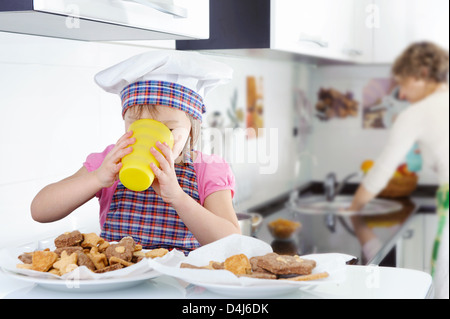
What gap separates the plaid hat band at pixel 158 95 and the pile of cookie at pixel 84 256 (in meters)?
0.27

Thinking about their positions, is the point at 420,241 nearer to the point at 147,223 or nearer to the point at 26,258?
the point at 147,223

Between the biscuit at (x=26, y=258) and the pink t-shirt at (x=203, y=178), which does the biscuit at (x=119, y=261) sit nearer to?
the biscuit at (x=26, y=258)

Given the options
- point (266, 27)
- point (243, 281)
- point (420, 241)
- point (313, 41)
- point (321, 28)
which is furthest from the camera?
point (420, 241)

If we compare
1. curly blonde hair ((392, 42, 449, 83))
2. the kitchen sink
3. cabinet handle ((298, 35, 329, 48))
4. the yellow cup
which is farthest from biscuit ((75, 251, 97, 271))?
curly blonde hair ((392, 42, 449, 83))

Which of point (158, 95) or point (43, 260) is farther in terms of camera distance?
point (158, 95)

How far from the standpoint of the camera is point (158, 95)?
44.3 inches

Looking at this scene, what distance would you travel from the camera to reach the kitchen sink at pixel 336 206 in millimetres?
2803

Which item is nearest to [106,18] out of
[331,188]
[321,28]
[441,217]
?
[321,28]

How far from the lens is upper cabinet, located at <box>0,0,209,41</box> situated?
887 millimetres

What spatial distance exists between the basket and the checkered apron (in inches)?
84.9

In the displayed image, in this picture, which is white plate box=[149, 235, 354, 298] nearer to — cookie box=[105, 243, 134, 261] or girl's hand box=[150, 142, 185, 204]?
cookie box=[105, 243, 134, 261]

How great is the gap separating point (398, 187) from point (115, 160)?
2456 mm

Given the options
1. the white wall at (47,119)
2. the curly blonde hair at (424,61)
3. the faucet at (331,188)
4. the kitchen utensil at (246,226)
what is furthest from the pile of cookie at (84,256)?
the curly blonde hair at (424,61)

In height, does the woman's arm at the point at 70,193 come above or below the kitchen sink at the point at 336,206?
above
